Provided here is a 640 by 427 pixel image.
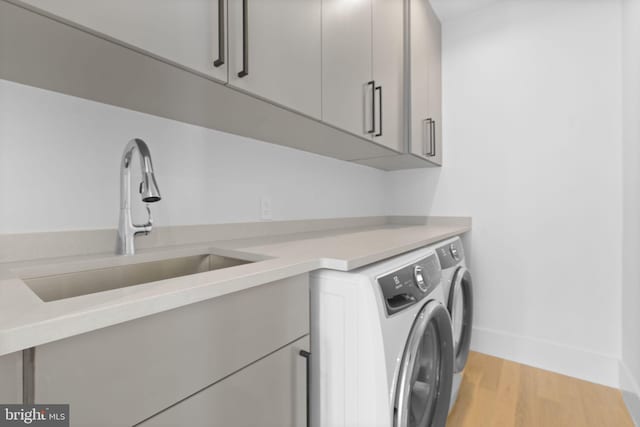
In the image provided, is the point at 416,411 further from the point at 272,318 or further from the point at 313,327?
the point at 272,318

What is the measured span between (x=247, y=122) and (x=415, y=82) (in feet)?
4.00

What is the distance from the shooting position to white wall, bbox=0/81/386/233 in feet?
2.68

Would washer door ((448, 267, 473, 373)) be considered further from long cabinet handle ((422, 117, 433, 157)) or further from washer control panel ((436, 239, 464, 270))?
long cabinet handle ((422, 117, 433, 157))

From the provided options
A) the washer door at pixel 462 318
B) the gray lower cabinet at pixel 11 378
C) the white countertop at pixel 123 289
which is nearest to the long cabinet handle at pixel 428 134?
the washer door at pixel 462 318

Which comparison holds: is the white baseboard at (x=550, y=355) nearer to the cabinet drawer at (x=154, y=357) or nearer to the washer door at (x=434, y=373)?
the washer door at (x=434, y=373)

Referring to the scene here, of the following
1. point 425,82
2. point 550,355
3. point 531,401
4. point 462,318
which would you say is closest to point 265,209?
point 462,318

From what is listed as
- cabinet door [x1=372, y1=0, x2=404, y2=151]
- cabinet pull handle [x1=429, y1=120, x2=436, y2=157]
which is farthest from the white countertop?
cabinet pull handle [x1=429, y1=120, x2=436, y2=157]

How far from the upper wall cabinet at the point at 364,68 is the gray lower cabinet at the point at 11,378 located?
1042 millimetres

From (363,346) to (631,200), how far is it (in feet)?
5.85

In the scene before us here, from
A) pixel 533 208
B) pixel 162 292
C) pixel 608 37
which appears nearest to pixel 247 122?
pixel 162 292

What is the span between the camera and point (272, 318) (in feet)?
2.27

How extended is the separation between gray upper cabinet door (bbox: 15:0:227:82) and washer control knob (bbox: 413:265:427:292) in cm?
85

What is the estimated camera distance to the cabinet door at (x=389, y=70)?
152cm

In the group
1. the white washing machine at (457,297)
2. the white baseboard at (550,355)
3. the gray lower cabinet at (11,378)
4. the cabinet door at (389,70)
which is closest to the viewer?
the gray lower cabinet at (11,378)
